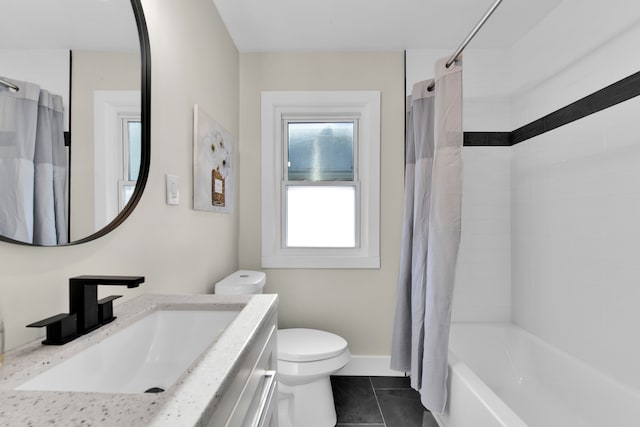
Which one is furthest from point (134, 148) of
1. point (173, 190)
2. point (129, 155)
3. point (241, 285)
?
point (241, 285)

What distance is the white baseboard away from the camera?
85.0 inches

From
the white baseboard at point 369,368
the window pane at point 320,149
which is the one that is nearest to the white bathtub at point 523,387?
the white baseboard at point 369,368

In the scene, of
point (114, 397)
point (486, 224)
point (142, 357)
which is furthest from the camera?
point (486, 224)

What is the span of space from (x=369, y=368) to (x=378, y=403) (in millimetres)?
315

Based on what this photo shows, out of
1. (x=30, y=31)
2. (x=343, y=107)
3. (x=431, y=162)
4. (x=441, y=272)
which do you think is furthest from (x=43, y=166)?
(x=343, y=107)

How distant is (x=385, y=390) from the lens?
199 cm

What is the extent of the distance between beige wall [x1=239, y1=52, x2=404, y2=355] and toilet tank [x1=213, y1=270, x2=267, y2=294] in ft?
1.30

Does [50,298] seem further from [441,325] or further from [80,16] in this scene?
[441,325]

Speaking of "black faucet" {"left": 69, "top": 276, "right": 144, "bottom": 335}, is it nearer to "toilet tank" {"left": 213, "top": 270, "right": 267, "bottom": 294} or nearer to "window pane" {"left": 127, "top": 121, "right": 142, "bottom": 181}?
"window pane" {"left": 127, "top": 121, "right": 142, "bottom": 181}

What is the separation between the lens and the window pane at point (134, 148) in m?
0.98

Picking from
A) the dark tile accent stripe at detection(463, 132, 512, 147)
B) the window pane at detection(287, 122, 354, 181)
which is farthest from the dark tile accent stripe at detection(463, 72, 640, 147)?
the window pane at detection(287, 122, 354, 181)

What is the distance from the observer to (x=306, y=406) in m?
1.63

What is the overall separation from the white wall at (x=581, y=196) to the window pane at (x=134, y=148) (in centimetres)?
196

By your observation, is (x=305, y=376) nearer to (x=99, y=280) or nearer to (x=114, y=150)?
(x=99, y=280)
